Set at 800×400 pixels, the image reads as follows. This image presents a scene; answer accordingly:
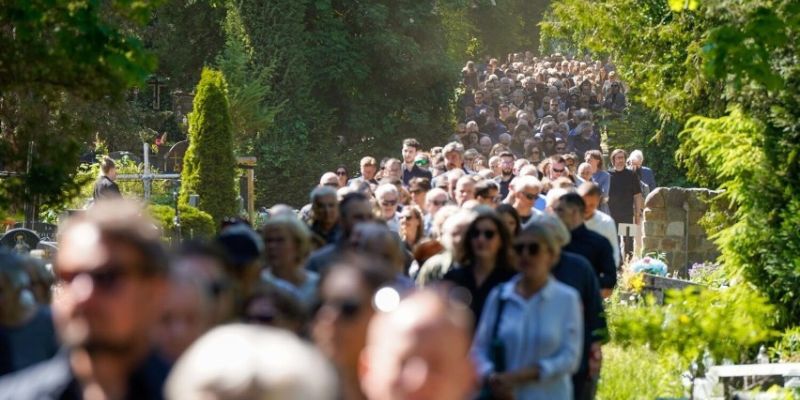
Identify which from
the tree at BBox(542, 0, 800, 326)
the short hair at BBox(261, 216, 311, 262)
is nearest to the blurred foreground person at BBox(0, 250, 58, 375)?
the short hair at BBox(261, 216, 311, 262)

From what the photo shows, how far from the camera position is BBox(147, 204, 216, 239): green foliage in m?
23.5

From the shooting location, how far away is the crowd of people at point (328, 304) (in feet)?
11.2

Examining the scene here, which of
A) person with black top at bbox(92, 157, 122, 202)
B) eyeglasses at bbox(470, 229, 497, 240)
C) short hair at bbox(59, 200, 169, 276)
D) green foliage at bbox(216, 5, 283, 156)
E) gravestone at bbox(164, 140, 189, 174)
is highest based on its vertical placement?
green foliage at bbox(216, 5, 283, 156)

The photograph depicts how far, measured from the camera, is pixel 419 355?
340 cm

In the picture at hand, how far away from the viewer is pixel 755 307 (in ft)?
40.9

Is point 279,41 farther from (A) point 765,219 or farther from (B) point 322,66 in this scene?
(A) point 765,219

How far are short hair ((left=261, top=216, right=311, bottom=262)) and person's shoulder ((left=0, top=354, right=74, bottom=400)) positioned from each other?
3809 millimetres

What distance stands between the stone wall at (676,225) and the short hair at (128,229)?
21.7m

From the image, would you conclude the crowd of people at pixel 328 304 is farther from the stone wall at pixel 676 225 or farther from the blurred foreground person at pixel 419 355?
the stone wall at pixel 676 225

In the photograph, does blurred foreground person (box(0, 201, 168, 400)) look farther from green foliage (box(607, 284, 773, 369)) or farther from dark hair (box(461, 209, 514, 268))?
green foliage (box(607, 284, 773, 369))

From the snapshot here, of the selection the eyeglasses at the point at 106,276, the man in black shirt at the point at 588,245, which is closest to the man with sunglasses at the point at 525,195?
the man in black shirt at the point at 588,245

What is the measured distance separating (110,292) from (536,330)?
429cm

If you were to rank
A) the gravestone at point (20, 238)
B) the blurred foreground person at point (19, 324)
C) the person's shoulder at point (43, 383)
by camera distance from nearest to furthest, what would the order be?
the person's shoulder at point (43, 383) < the blurred foreground person at point (19, 324) < the gravestone at point (20, 238)

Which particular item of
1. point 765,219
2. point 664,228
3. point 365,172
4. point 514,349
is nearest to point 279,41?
point 664,228
